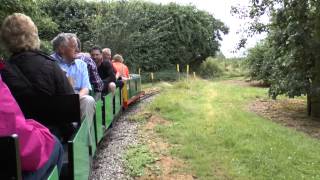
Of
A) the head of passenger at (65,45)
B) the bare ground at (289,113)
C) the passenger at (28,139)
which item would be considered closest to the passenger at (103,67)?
the head of passenger at (65,45)

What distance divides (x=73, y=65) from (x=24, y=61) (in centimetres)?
235

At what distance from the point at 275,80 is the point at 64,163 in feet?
37.6

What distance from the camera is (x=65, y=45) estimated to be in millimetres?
5703

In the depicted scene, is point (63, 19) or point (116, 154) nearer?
point (116, 154)

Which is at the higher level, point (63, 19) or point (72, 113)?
point (63, 19)

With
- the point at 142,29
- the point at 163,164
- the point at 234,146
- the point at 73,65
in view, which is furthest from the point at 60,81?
the point at 142,29

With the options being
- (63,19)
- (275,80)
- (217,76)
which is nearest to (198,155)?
(275,80)

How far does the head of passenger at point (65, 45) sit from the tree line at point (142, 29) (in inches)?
473

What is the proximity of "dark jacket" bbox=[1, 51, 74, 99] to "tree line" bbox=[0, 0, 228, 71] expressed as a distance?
13.8 metres

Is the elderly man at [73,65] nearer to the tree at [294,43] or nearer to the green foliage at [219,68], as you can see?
the tree at [294,43]

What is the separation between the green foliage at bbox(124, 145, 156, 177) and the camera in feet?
21.5

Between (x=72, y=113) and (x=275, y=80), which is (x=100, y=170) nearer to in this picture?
(x=72, y=113)

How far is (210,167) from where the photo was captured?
21.6 feet

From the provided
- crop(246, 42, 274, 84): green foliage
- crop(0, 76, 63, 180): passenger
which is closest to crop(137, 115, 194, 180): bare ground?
crop(0, 76, 63, 180): passenger
